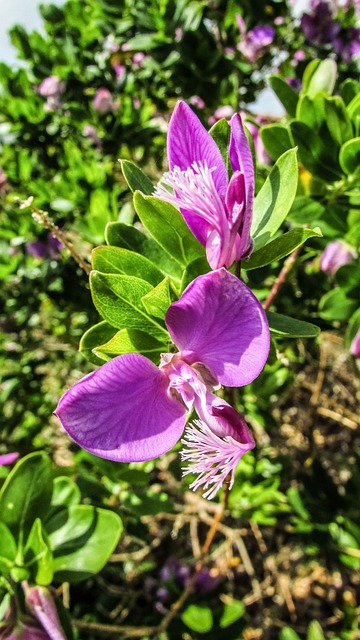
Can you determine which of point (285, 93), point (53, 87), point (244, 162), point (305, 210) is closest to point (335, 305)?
point (305, 210)

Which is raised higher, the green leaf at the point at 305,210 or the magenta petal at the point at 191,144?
the magenta petal at the point at 191,144

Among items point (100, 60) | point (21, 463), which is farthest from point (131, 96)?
point (21, 463)

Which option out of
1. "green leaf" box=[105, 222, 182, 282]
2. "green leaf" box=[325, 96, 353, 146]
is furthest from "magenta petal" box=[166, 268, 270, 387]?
"green leaf" box=[325, 96, 353, 146]

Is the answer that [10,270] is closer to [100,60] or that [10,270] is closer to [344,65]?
[100,60]

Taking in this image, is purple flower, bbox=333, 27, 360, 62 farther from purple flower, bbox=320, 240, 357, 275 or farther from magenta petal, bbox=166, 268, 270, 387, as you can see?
magenta petal, bbox=166, 268, 270, 387

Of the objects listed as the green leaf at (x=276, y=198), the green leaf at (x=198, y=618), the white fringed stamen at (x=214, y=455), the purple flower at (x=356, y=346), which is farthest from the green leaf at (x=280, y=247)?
the green leaf at (x=198, y=618)

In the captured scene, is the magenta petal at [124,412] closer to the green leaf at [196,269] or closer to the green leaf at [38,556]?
the green leaf at [196,269]
